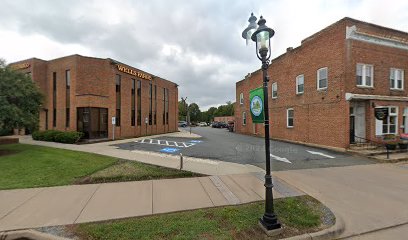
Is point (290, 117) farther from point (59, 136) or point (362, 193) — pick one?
point (59, 136)

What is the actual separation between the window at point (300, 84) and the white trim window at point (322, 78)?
1.77 m

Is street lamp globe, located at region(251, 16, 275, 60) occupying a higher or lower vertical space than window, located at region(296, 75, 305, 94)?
lower

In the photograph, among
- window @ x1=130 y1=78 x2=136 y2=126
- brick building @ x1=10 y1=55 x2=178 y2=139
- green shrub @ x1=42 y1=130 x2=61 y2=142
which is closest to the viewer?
green shrub @ x1=42 y1=130 x2=61 y2=142

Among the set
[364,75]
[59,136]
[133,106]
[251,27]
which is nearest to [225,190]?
[251,27]

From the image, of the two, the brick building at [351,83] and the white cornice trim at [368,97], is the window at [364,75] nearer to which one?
the brick building at [351,83]

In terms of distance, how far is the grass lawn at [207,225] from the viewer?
404 cm

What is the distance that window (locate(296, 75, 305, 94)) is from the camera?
59.6ft

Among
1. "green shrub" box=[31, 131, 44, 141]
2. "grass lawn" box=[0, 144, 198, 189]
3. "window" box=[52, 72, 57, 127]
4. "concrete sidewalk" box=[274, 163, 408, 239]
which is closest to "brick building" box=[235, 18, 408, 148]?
"concrete sidewalk" box=[274, 163, 408, 239]

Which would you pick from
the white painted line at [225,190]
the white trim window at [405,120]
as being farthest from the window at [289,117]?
the white painted line at [225,190]

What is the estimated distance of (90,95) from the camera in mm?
20344

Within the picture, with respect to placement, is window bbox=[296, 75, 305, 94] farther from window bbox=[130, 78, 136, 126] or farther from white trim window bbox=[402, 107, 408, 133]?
window bbox=[130, 78, 136, 126]

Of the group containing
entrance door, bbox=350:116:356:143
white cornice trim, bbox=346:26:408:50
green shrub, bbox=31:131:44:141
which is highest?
white cornice trim, bbox=346:26:408:50

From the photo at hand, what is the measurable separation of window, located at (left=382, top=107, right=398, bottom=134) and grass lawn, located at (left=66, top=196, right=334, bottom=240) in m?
14.2

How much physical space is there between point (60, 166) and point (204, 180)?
6.23 m
